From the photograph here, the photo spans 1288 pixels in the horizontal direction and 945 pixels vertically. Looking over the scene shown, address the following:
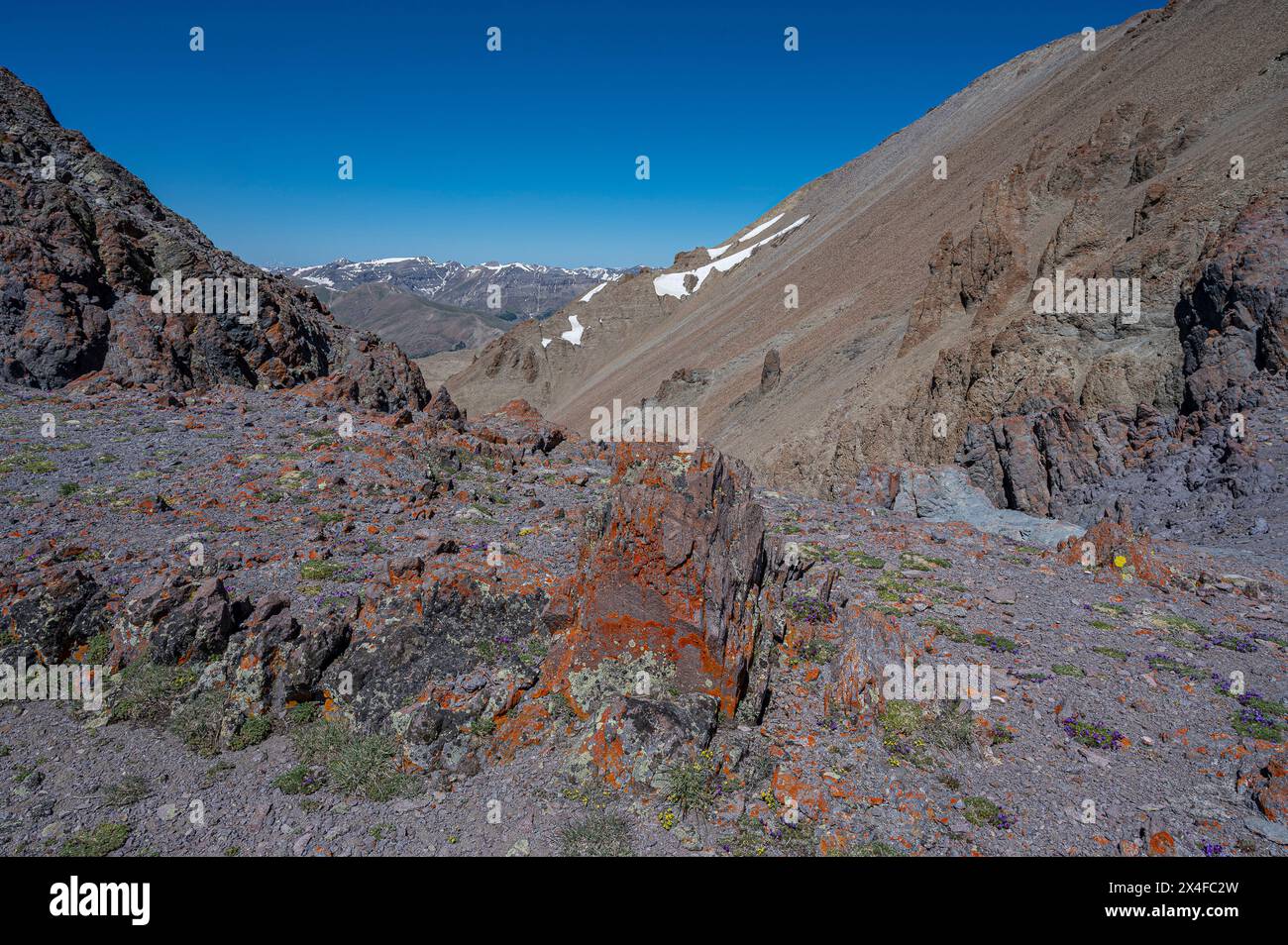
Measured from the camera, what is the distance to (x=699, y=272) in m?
82.6

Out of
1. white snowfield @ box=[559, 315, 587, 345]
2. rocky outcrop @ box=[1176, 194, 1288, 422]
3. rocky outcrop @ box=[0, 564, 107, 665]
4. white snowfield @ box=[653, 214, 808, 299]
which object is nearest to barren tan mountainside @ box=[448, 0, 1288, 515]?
rocky outcrop @ box=[1176, 194, 1288, 422]

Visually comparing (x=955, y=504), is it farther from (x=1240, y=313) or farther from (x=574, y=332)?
(x=574, y=332)

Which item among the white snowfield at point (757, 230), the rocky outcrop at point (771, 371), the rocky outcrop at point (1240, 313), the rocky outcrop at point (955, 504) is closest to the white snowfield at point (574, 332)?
the white snowfield at point (757, 230)

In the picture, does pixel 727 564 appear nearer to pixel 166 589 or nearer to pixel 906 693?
pixel 906 693

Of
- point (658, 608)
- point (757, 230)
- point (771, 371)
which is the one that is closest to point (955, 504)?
point (658, 608)

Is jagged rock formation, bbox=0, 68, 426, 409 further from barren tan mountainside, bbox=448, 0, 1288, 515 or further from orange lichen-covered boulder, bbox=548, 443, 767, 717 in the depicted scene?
barren tan mountainside, bbox=448, 0, 1288, 515

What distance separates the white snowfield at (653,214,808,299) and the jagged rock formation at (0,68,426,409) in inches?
2467

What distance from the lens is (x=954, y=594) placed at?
11797mm

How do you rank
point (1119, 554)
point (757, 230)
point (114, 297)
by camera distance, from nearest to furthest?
point (1119, 554) < point (114, 297) < point (757, 230)

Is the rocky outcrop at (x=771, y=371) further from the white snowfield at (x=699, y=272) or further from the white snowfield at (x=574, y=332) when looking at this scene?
the white snowfield at (x=574, y=332)

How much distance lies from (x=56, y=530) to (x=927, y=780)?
13.9m

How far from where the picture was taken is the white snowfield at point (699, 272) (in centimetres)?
7925

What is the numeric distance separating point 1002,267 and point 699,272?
59297 millimetres

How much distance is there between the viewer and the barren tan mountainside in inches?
749
